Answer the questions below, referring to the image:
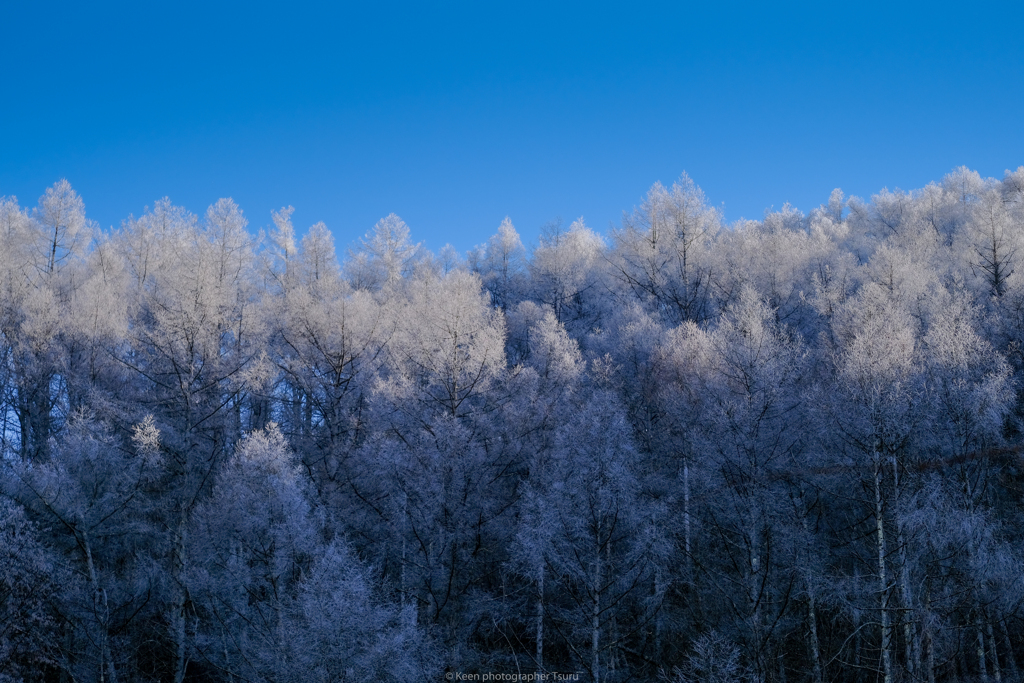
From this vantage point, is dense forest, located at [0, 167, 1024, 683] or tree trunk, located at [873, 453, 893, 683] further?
dense forest, located at [0, 167, 1024, 683]

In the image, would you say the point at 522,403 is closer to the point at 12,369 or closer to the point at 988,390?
the point at 988,390

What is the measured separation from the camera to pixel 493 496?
18516 mm

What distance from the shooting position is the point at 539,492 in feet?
58.9

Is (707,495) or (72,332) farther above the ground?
(72,332)

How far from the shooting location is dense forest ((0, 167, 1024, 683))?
15.0 meters

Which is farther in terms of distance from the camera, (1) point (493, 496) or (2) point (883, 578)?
(1) point (493, 496)

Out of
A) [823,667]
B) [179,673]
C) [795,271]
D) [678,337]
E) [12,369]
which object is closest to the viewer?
[179,673]

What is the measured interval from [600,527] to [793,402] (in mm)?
7000

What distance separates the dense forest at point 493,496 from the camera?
49.3ft

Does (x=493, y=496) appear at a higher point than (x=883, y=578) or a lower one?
higher

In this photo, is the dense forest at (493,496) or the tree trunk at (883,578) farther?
the dense forest at (493,496)

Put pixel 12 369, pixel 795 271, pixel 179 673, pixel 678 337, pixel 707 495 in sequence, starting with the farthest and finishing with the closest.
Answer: pixel 795 271, pixel 678 337, pixel 12 369, pixel 707 495, pixel 179 673

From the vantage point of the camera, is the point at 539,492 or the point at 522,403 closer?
the point at 539,492

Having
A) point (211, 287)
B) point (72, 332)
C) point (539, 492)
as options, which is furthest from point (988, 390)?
point (72, 332)
